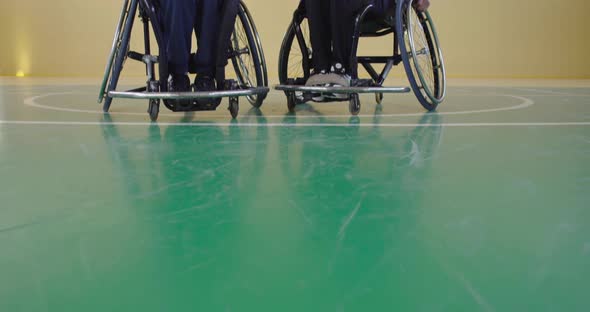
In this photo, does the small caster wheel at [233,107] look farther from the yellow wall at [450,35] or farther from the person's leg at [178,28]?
the yellow wall at [450,35]

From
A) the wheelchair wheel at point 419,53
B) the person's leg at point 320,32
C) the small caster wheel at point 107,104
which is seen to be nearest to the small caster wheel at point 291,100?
the person's leg at point 320,32

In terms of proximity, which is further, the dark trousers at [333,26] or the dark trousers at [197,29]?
the dark trousers at [333,26]

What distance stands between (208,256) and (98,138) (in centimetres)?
105

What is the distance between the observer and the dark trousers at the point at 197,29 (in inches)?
76.1

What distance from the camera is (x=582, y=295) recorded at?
1.81ft

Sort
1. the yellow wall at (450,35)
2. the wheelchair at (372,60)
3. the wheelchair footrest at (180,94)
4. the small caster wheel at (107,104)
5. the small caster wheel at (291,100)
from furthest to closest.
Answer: the yellow wall at (450,35) → the small caster wheel at (291,100) → the small caster wheel at (107,104) → the wheelchair at (372,60) → the wheelchair footrest at (180,94)

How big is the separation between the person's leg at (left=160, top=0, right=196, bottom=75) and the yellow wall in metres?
5.60

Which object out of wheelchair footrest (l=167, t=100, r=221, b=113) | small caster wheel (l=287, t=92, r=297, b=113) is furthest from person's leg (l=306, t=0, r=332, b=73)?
wheelchair footrest (l=167, t=100, r=221, b=113)

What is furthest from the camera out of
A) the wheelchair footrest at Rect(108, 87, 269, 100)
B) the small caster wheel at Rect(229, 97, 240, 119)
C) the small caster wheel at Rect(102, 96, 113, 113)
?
the small caster wheel at Rect(102, 96, 113, 113)

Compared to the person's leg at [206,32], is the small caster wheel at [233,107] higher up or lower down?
lower down

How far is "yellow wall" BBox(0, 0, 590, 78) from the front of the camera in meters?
7.43

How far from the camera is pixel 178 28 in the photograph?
6.30 ft

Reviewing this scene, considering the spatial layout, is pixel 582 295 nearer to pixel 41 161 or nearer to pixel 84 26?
pixel 41 161

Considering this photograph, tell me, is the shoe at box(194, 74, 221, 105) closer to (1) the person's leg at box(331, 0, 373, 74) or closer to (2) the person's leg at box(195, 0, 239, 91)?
(2) the person's leg at box(195, 0, 239, 91)
